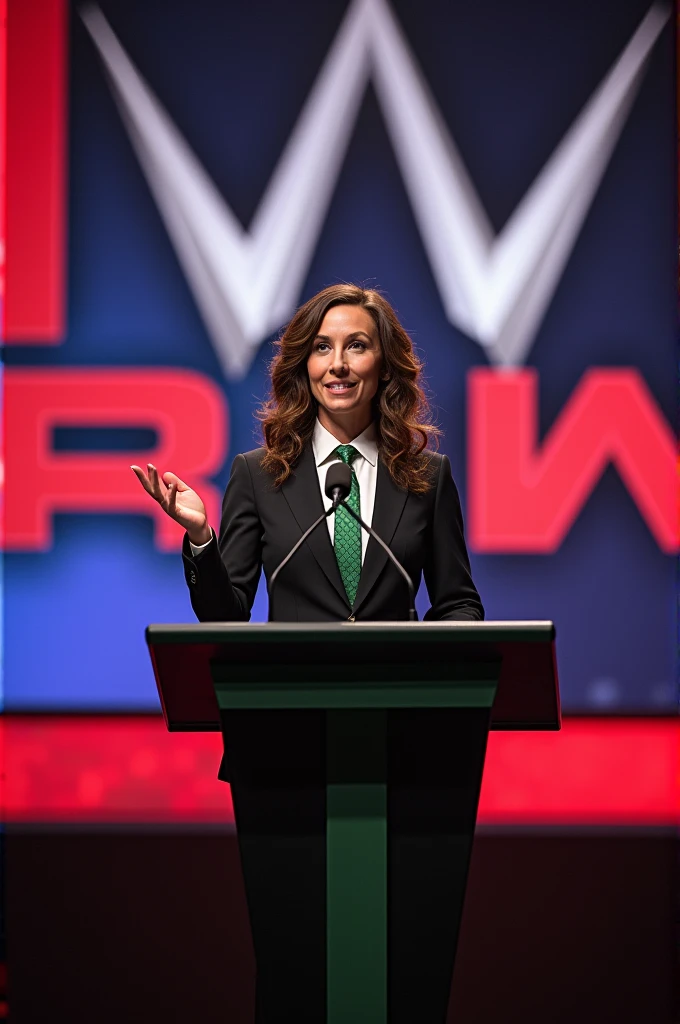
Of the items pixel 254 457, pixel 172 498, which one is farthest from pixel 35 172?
pixel 172 498

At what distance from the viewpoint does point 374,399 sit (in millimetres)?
2320

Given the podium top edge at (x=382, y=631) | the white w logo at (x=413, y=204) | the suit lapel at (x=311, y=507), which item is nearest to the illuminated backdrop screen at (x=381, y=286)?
the white w logo at (x=413, y=204)

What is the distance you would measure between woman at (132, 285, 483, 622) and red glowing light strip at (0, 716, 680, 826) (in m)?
2.13

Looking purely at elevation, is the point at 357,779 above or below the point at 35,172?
below

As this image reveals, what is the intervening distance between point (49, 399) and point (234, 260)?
849 mm

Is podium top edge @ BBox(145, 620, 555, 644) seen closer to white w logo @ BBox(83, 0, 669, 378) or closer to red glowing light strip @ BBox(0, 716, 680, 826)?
red glowing light strip @ BBox(0, 716, 680, 826)

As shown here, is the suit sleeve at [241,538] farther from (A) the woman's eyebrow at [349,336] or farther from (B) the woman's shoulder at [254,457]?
(A) the woman's eyebrow at [349,336]

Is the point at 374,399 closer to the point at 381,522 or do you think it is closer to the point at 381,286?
the point at 381,522

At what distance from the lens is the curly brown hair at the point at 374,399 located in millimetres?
2242

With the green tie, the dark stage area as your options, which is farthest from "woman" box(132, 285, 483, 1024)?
the dark stage area

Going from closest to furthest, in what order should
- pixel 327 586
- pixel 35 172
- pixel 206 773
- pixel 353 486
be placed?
pixel 327 586 → pixel 353 486 → pixel 206 773 → pixel 35 172

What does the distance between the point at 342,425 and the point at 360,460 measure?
8 centimetres

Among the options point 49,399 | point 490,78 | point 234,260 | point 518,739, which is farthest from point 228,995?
point 490,78

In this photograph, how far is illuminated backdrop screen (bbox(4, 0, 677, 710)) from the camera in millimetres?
4277
